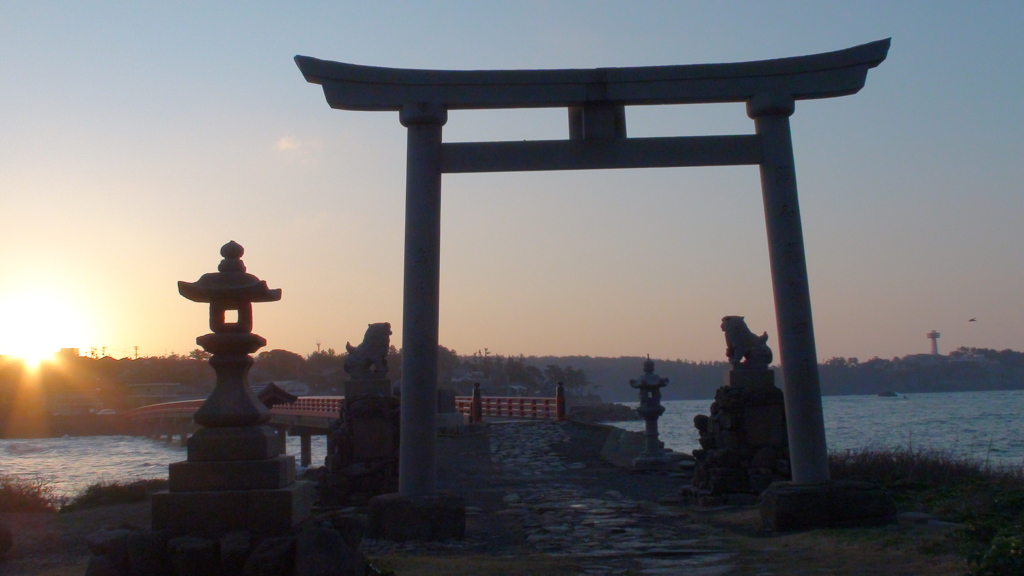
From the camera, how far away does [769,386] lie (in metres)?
10.3

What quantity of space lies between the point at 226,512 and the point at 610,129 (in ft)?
16.8

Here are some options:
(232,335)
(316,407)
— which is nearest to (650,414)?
(232,335)

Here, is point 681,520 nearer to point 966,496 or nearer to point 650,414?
point 966,496

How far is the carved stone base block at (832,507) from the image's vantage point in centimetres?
746

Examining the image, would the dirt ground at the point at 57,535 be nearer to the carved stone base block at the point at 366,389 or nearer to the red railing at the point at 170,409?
the carved stone base block at the point at 366,389

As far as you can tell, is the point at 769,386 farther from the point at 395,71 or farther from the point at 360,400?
the point at 395,71

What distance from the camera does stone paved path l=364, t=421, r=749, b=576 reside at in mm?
6730

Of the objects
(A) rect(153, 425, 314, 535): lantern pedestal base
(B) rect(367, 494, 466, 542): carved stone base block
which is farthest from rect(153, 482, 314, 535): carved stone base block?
(B) rect(367, 494, 466, 542): carved stone base block

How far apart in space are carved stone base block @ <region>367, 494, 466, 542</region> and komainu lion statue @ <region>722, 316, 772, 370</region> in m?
4.62

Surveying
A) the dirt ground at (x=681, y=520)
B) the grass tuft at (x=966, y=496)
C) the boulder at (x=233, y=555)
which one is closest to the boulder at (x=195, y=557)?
the boulder at (x=233, y=555)

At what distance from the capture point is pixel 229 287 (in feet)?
19.4

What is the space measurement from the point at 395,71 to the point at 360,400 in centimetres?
472

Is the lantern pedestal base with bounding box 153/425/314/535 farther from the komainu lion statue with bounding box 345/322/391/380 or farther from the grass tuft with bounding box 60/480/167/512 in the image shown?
the grass tuft with bounding box 60/480/167/512

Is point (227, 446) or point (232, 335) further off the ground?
point (232, 335)
